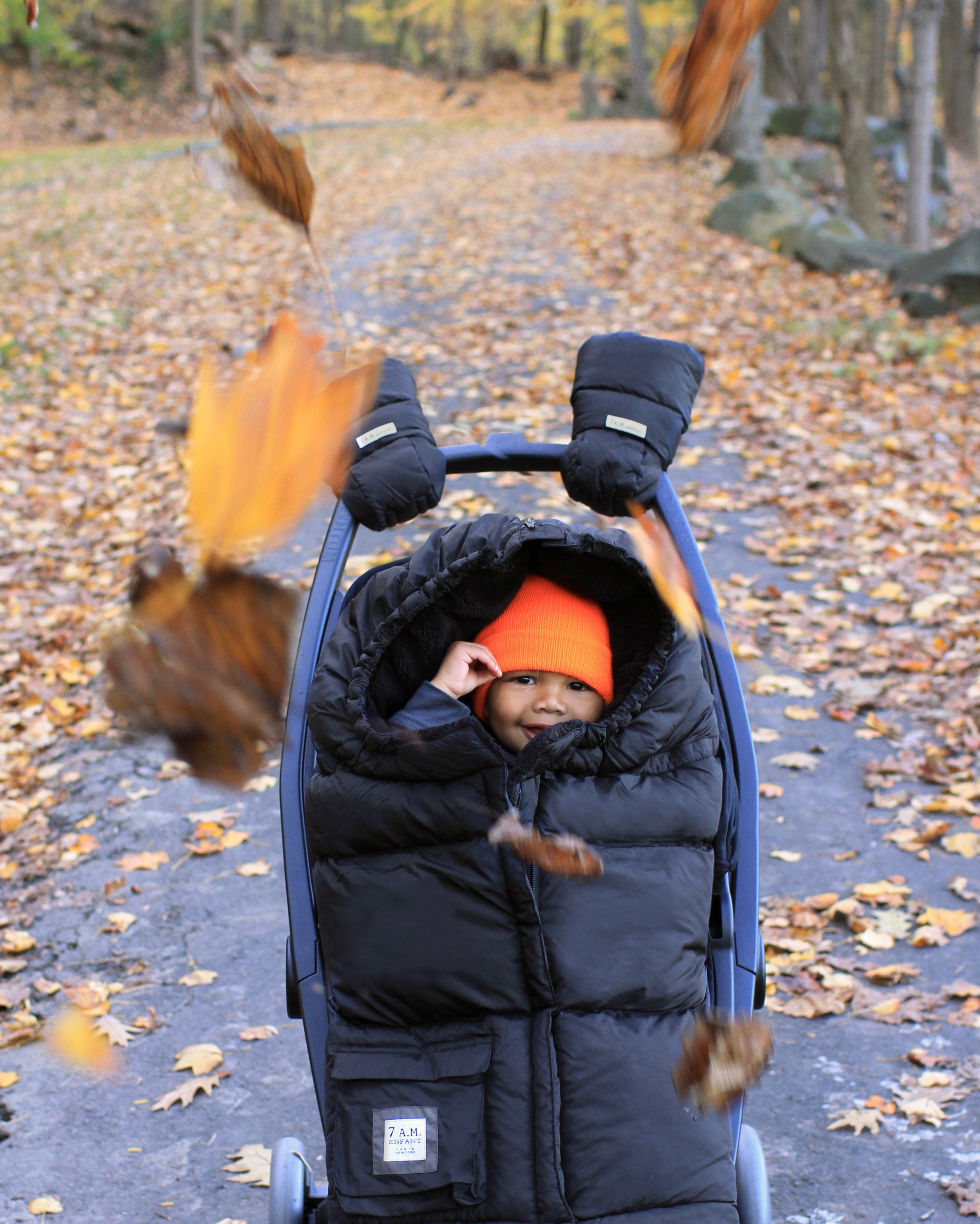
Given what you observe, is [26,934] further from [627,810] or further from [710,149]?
[710,149]

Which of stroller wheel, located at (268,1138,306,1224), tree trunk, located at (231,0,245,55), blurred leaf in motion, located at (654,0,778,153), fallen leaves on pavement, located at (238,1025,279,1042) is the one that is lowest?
fallen leaves on pavement, located at (238,1025,279,1042)

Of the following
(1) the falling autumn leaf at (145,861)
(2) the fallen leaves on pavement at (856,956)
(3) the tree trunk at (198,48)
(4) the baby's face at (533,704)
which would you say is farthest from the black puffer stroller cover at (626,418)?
(3) the tree trunk at (198,48)

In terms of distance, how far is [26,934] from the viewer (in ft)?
11.8

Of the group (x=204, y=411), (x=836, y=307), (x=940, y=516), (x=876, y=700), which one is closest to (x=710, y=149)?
(x=836, y=307)

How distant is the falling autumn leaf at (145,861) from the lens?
395 centimetres

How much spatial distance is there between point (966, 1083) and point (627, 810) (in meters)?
1.46

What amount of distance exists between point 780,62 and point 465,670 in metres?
23.1

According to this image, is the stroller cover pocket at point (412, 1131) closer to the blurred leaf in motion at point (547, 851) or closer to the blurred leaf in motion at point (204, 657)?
the blurred leaf in motion at point (547, 851)

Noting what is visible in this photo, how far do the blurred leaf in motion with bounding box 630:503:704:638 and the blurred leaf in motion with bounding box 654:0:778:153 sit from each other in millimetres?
793

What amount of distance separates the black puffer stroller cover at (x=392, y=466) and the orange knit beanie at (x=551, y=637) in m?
0.31

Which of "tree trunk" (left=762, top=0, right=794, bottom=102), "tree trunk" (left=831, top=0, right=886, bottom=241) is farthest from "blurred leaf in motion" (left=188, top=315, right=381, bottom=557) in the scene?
"tree trunk" (left=762, top=0, right=794, bottom=102)

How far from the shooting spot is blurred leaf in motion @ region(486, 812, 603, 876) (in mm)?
2045

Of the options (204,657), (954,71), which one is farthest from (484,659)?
(954,71)

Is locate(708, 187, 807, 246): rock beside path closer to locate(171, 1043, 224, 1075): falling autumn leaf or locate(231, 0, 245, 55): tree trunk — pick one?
locate(171, 1043, 224, 1075): falling autumn leaf
